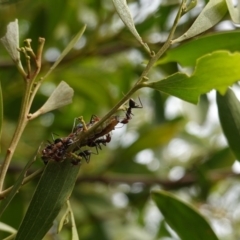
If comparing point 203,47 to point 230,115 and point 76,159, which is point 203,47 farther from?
point 76,159

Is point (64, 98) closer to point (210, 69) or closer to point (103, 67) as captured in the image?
point (210, 69)

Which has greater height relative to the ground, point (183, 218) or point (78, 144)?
point (78, 144)

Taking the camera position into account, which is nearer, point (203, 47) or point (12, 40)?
point (12, 40)

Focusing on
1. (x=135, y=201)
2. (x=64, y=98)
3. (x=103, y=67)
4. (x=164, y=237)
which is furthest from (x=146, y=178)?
(x=64, y=98)

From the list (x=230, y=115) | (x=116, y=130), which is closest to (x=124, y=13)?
(x=230, y=115)

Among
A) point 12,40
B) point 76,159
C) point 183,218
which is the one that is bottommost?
point 183,218

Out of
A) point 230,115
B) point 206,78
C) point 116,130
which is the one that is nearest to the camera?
point 206,78

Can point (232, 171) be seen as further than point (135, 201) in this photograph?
No
